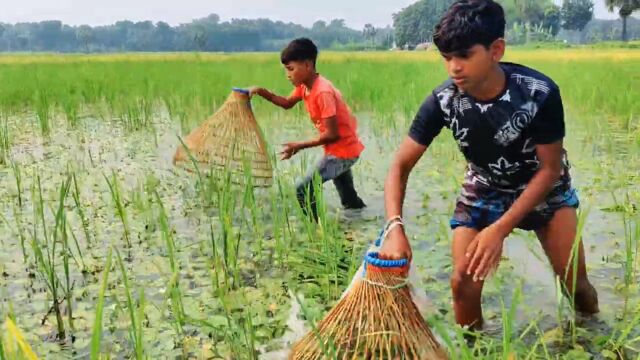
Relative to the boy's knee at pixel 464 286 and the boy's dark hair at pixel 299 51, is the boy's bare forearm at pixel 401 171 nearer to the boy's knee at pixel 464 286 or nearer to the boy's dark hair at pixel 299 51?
the boy's knee at pixel 464 286

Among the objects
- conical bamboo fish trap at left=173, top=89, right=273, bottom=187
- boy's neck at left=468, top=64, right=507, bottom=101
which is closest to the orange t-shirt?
conical bamboo fish trap at left=173, top=89, right=273, bottom=187

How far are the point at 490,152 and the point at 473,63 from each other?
1.04ft

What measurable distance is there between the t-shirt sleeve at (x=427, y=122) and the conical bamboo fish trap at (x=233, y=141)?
1753mm

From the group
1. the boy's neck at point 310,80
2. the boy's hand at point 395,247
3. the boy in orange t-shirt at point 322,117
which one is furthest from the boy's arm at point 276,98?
the boy's hand at point 395,247

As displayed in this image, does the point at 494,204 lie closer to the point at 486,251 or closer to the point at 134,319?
the point at 486,251

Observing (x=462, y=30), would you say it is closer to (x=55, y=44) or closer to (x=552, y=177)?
(x=552, y=177)

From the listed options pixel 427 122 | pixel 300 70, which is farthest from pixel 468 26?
pixel 300 70

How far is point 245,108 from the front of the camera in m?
3.81

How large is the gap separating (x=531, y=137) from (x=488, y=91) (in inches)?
7.2

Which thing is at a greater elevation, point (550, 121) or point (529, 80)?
point (529, 80)

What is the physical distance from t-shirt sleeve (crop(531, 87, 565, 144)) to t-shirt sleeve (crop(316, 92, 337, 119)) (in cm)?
153

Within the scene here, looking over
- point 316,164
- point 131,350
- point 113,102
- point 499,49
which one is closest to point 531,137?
point 499,49

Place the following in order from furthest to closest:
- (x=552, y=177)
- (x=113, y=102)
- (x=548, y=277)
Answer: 1. (x=113, y=102)
2. (x=548, y=277)
3. (x=552, y=177)

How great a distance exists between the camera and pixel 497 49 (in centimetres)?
182
